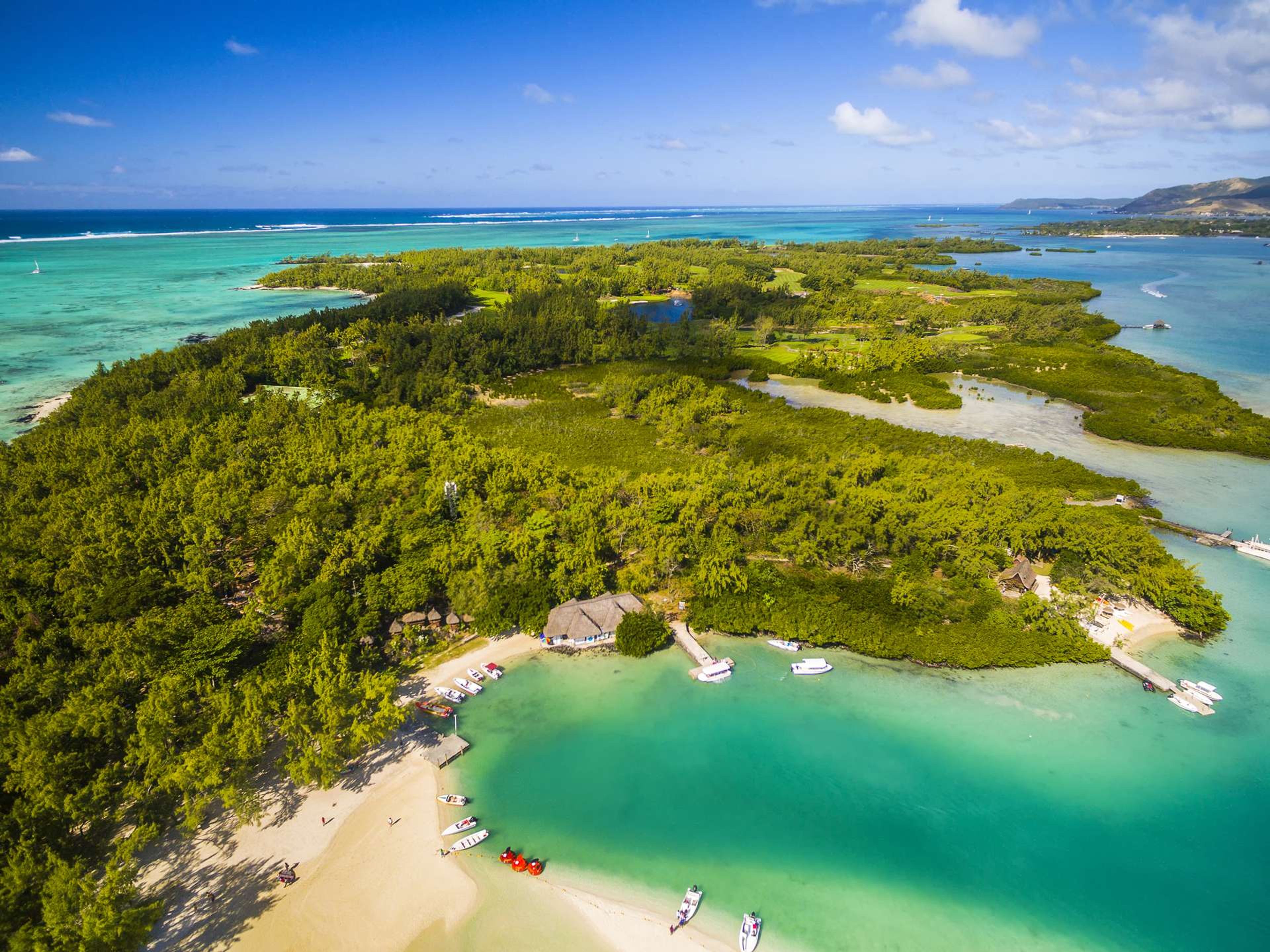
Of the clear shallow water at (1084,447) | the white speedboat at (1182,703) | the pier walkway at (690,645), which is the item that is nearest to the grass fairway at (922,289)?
the clear shallow water at (1084,447)

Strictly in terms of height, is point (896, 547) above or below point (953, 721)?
above

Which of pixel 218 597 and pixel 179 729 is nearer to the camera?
pixel 179 729

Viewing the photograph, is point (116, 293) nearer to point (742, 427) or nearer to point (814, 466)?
Result: point (742, 427)

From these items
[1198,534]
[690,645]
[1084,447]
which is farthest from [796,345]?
[690,645]

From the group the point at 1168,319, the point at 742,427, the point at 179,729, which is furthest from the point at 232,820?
the point at 1168,319

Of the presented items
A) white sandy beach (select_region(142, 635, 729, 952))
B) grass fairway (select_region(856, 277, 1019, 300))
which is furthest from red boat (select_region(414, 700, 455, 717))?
grass fairway (select_region(856, 277, 1019, 300))

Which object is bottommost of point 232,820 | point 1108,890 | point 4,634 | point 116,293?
point 1108,890

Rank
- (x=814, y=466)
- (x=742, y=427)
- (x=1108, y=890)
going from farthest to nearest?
(x=742, y=427), (x=814, y=466), (x=1108, y=890)

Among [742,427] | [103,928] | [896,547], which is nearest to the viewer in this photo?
[103,928]
